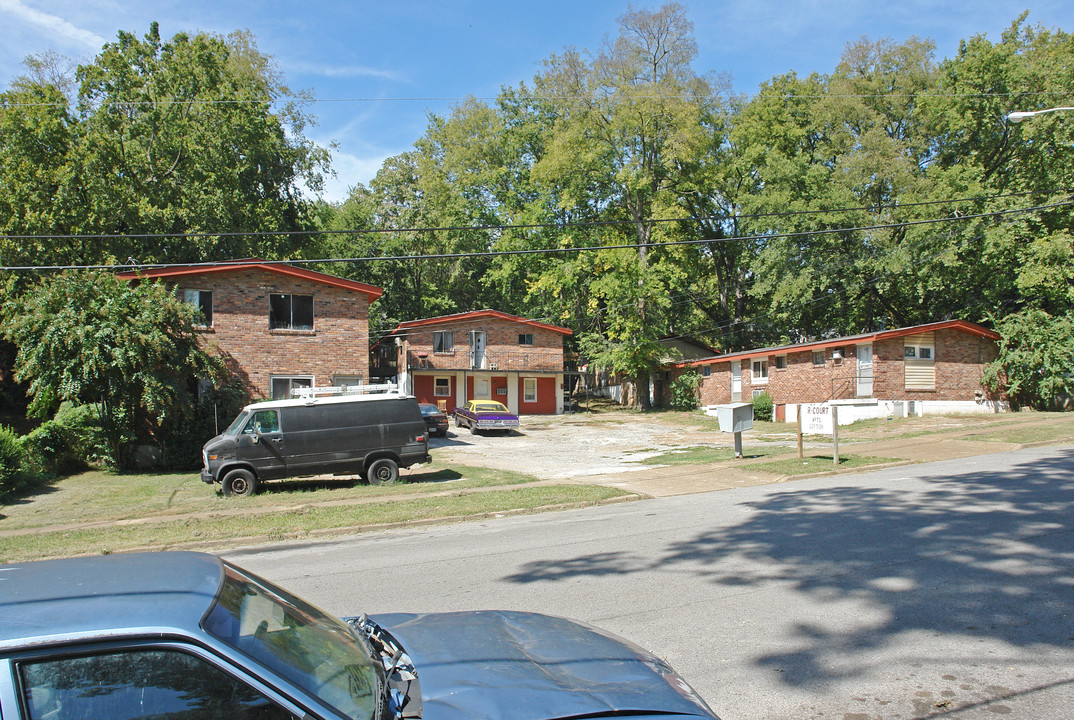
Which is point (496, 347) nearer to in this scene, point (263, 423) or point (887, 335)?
point (887, 335)

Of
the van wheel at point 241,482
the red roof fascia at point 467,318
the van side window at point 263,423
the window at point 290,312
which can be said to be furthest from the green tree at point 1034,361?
the van wheel at point 241,482

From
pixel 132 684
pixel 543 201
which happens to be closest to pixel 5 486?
pixel 132 684

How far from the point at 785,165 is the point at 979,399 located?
57.9 ft

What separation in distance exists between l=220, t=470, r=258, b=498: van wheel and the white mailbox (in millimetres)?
11402

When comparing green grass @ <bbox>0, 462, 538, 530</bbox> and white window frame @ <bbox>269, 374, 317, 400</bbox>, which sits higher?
white window frame @ <bbox>269, 374, 317, 400</bbox>

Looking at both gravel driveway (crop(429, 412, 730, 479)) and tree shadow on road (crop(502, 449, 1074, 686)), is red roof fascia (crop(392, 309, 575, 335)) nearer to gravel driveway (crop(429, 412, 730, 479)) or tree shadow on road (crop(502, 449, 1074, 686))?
gravel driveway (crop(429, 412, 730, 479))

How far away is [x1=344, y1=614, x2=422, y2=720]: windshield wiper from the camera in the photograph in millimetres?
2463

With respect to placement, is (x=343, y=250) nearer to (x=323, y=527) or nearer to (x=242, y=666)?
(x=323, y=527)

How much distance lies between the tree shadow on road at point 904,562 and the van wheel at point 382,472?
29.4 feet

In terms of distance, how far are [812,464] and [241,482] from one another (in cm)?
1338

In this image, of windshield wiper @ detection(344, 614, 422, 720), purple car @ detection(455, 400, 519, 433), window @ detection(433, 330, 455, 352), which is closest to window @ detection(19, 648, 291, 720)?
windshield wiper @ detection(344, 614, 422, 720)

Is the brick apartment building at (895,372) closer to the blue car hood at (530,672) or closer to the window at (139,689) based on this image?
the blue car hood at (530,672)

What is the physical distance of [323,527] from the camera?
1140 centimetres

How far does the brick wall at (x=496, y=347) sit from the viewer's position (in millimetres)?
40875
